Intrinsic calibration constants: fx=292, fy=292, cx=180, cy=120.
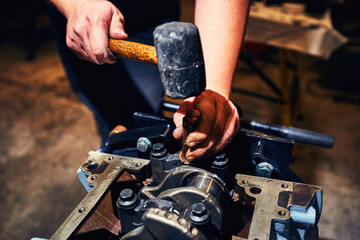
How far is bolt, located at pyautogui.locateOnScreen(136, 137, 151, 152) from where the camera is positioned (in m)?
0.75

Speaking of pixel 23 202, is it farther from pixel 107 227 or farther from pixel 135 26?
pixel 107 227

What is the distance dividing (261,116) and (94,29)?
2.15 m

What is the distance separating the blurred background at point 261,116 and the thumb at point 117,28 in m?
1.49

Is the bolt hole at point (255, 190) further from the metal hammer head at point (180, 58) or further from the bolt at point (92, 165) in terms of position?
the bolt at point (92, 165)

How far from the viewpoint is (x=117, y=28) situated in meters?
0.79

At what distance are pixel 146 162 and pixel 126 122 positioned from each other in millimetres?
628

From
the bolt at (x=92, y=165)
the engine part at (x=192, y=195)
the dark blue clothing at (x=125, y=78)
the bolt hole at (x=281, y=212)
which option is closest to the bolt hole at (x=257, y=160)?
the engine part at (x=192, y=195)

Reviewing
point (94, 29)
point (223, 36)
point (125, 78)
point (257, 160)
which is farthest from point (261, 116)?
point (94, 29)

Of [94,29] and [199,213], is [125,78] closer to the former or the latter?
[94,29]

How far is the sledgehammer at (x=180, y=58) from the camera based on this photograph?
19.9 inches

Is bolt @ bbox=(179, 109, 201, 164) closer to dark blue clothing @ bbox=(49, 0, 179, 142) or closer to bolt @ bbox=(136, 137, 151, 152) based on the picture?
bolt @ bbox=(136, 137, 151, 152)

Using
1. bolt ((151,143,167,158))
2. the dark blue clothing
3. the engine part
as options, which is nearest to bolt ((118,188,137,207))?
the engine part

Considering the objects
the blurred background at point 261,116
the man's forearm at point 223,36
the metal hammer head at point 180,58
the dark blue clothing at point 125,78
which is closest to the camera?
the metal hammer head at point 180,58

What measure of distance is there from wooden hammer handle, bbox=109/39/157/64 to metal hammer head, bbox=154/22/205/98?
0.29 feet
